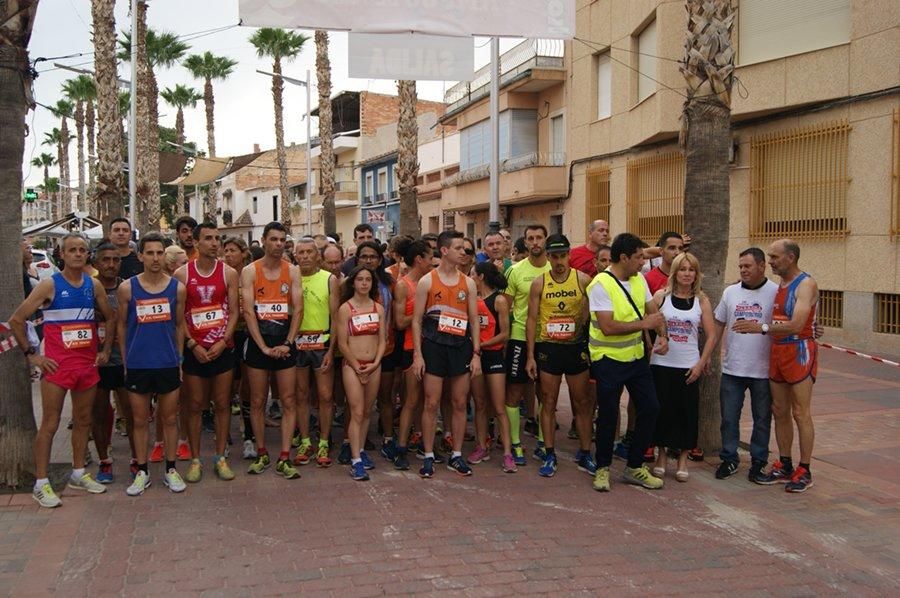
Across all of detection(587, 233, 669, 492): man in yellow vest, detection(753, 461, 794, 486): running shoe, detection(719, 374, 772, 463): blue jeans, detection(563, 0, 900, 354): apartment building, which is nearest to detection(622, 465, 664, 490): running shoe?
detection(587, 233, 669, 492): man in yellow vest

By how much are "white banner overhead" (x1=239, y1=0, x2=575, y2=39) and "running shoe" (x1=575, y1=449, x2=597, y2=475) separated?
418 centimetres

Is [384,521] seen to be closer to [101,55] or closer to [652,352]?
[652,352]

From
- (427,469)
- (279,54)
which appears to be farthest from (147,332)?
(279,54)

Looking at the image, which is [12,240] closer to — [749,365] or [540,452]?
[540,452]

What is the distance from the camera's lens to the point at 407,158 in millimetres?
18438

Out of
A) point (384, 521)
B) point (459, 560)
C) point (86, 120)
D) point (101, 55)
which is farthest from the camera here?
point (86, 120)

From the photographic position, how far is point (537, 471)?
6926 mm

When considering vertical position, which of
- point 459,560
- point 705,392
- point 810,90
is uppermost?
point 810,90

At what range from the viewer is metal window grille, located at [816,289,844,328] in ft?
46.1

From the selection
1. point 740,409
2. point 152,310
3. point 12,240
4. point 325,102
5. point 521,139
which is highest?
point 325,102

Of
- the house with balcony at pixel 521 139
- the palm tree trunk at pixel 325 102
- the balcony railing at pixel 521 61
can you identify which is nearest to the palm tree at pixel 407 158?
the balcony railing at pixel 521 61

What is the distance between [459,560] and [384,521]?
86 centimetres

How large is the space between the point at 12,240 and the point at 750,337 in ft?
19.6

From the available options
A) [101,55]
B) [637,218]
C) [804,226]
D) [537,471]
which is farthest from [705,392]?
[101,55]
